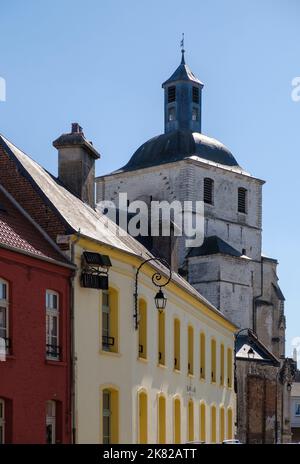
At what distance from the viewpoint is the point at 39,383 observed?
810 inches

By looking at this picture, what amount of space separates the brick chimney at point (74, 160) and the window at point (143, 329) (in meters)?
3.93

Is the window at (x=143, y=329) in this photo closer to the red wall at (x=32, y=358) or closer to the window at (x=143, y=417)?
the window at (x=143, y=417)

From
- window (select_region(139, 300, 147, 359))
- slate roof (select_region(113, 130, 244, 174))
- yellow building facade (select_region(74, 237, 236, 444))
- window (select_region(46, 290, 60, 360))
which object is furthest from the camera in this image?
slate roof (select_region(113, 130, 244, 174))

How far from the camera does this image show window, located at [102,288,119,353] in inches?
954

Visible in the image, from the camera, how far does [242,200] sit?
79312 mm

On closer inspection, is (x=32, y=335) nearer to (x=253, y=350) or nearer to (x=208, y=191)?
(x=253, y=350)

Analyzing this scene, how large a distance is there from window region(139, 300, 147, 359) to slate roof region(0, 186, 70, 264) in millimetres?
5124

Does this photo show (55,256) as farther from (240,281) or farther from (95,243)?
(240,281)

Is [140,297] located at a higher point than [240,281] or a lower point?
lower

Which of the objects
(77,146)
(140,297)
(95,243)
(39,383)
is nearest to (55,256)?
(95,243)

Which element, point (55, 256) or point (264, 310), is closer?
point (55, 256)

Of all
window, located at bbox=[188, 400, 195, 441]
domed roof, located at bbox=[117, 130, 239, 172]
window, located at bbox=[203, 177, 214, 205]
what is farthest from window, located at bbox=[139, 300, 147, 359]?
domed roof, located at bbox=[117, 130, 239, 172]

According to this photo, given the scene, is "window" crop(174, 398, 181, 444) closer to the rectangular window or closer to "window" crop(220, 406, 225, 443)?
the rectangular window
